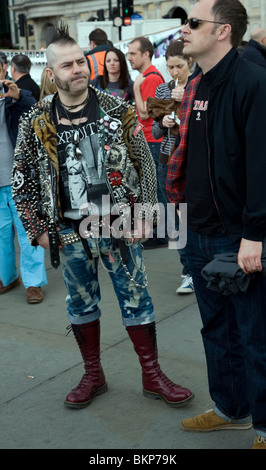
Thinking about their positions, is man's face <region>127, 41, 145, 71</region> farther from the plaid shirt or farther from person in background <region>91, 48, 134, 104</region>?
the plaid shirt

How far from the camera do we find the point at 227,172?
96.3 inches

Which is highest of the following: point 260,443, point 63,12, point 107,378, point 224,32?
point 63,12

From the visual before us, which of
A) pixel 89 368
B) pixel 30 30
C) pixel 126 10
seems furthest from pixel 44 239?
pixel 30 30

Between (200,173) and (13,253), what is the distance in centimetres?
321

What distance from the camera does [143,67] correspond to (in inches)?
265

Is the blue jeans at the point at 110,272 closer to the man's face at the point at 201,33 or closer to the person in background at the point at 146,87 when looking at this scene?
the man's face at the point at 201,33

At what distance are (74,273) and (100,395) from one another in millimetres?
748

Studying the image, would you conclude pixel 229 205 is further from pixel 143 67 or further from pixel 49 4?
pixel 49 4

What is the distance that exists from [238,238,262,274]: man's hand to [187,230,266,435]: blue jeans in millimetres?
80

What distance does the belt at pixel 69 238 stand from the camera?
3219mm

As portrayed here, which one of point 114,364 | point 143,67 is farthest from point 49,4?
point 114,364

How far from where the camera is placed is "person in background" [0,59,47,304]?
5.03 metres

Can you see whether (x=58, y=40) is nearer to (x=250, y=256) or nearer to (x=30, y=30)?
(x=250, y=256)

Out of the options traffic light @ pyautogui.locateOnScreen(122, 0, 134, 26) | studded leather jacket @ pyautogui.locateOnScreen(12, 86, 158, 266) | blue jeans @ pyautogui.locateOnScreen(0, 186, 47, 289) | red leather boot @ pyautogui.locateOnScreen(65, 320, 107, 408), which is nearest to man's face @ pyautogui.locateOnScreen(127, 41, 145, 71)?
blue jeans @ pyautogui.locateOnScreen(0, 186, 47, 289)
